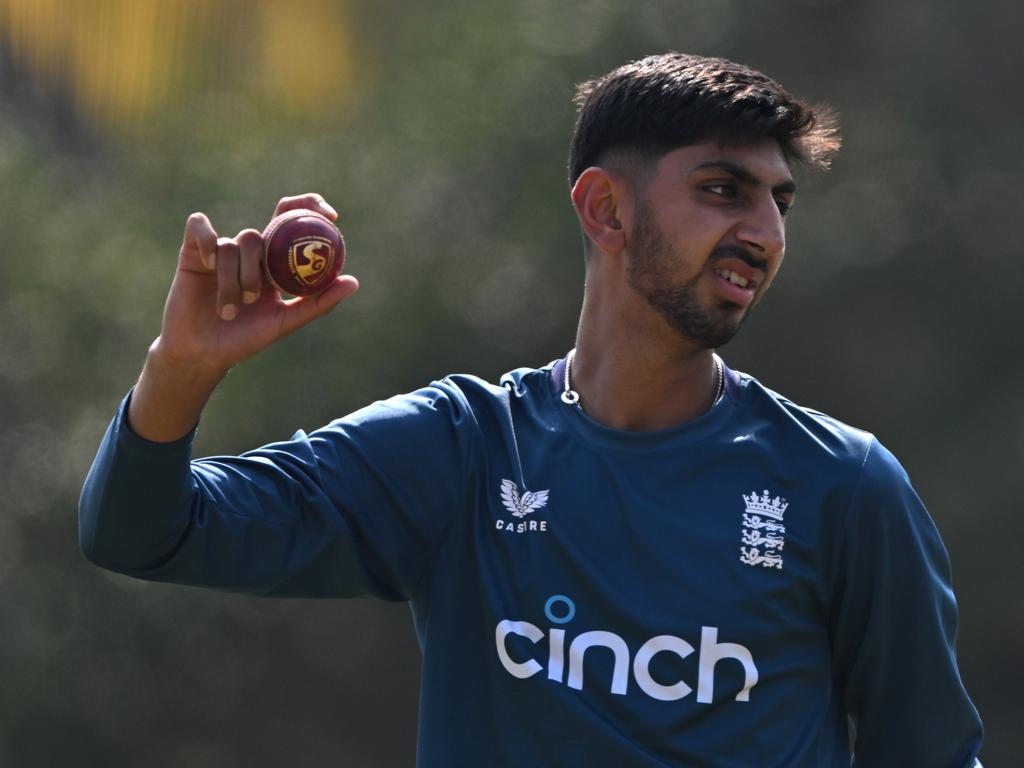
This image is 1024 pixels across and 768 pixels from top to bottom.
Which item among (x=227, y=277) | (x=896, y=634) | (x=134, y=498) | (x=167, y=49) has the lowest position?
(x=896, y=634)

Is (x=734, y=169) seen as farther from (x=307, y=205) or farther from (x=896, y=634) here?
(x=896, y=634)

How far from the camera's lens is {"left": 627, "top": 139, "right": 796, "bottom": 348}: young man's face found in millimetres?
3408

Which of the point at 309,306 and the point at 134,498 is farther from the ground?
the point at 309,306

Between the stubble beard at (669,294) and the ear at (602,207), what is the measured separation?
0.09 metres

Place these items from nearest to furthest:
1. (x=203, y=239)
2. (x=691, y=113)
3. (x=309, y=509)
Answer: (x=203, y=239) < (x=309, y=509) < (x=691, y=113)

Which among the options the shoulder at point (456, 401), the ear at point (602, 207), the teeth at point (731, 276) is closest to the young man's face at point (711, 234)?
the teeth at point (731, 276)

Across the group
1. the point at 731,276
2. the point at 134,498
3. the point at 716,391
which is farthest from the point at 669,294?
the point at 134,498

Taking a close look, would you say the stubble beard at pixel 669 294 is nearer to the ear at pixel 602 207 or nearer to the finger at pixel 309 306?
the ear at pixel 602 207

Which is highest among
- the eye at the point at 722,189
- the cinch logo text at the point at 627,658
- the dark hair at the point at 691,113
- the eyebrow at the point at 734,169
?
the dark hair at the point at 691,113

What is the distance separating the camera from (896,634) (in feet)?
10.6

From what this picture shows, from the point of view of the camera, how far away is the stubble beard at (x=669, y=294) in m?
3.43

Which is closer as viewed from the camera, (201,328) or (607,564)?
(201,328)

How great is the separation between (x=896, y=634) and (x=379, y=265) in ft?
32.4

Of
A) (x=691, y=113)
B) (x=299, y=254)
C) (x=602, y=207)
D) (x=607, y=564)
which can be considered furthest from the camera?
(x=602, y=207)
